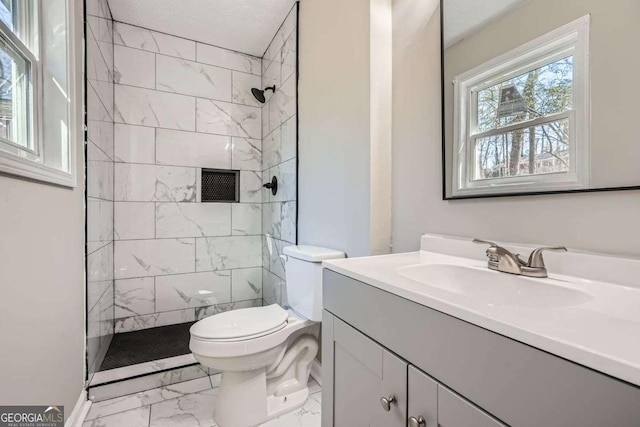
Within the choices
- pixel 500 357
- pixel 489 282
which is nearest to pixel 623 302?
pixel 489 282

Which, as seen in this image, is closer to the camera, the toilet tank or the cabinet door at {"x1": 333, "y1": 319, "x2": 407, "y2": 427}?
the cabinet door at {"x1": 333, "y1": 319, "x2": 407, "y2": 427}

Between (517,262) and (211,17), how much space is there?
2.52 meters

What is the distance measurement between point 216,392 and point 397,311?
1502mm

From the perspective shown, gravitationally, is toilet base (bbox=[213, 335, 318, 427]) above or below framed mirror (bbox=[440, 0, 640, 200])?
below

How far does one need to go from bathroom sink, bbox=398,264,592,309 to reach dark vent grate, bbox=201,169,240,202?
206 cm

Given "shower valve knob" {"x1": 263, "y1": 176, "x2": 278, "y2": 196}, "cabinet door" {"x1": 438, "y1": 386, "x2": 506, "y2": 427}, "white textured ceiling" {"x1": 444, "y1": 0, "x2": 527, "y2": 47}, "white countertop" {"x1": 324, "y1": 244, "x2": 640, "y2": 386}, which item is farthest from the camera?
"shower valve knob" {"x1": 263, "y1": 176, "x2": 278, "y2": 196}

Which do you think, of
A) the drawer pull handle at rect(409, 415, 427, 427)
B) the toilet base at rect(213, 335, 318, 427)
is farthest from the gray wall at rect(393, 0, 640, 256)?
the toilet base at rect(213, 335, 318, 427)

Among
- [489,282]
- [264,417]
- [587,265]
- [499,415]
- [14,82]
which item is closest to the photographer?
[499,415]

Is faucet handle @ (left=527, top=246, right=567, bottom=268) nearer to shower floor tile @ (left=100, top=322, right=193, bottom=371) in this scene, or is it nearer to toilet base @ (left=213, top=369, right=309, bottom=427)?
toilet base @ (left=213, top=369, right=309, bottom=427)

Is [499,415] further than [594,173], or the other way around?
[594,173]

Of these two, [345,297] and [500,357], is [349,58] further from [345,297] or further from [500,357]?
[500,357]

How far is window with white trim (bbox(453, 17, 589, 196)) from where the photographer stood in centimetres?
76

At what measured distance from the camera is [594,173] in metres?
0.73

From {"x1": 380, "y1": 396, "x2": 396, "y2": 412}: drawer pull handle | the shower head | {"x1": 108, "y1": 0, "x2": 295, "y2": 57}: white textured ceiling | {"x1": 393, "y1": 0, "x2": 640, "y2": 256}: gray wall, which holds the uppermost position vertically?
{"x1": 108, "y1": 0, "x2": 295, "y2": 57}: white textured ceiling
